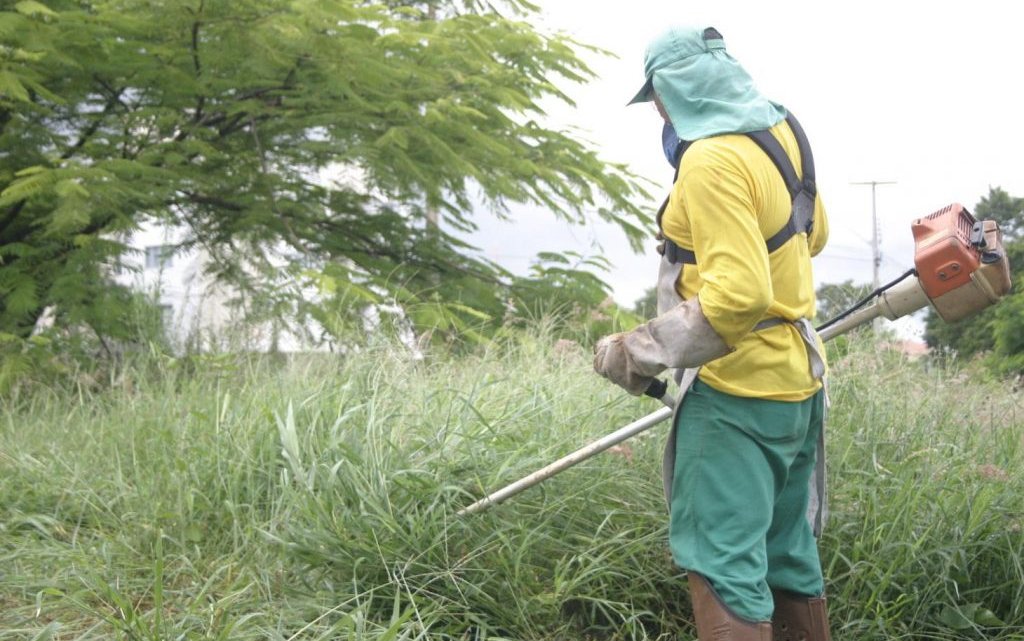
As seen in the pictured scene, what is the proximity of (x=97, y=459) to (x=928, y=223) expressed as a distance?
388 cm

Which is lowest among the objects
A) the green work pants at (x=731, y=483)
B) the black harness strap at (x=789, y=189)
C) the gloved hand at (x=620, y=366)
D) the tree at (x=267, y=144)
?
the green work pants at (x=731, y=483)

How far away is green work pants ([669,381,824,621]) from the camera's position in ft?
9.52

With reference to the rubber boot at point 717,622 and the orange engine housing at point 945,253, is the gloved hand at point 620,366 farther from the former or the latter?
the orange engine housing at point 945,253

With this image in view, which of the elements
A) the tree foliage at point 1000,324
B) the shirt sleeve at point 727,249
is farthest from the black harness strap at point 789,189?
the tree foliage at point 1000,324

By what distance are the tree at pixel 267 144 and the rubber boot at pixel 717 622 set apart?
3.96 meters

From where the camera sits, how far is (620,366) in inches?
115

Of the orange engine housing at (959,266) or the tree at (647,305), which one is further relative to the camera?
the tree at (647,305)

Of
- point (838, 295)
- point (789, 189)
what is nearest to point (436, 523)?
point (789, 189)

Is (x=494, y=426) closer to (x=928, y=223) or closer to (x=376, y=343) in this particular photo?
(x=376, y=343)

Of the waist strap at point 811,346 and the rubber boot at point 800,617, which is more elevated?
the waist strap at point 811,346

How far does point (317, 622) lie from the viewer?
346cm

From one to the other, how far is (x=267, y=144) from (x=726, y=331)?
7.05 m

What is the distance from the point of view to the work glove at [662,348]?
277cm

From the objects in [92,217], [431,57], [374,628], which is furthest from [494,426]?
[431,57]
